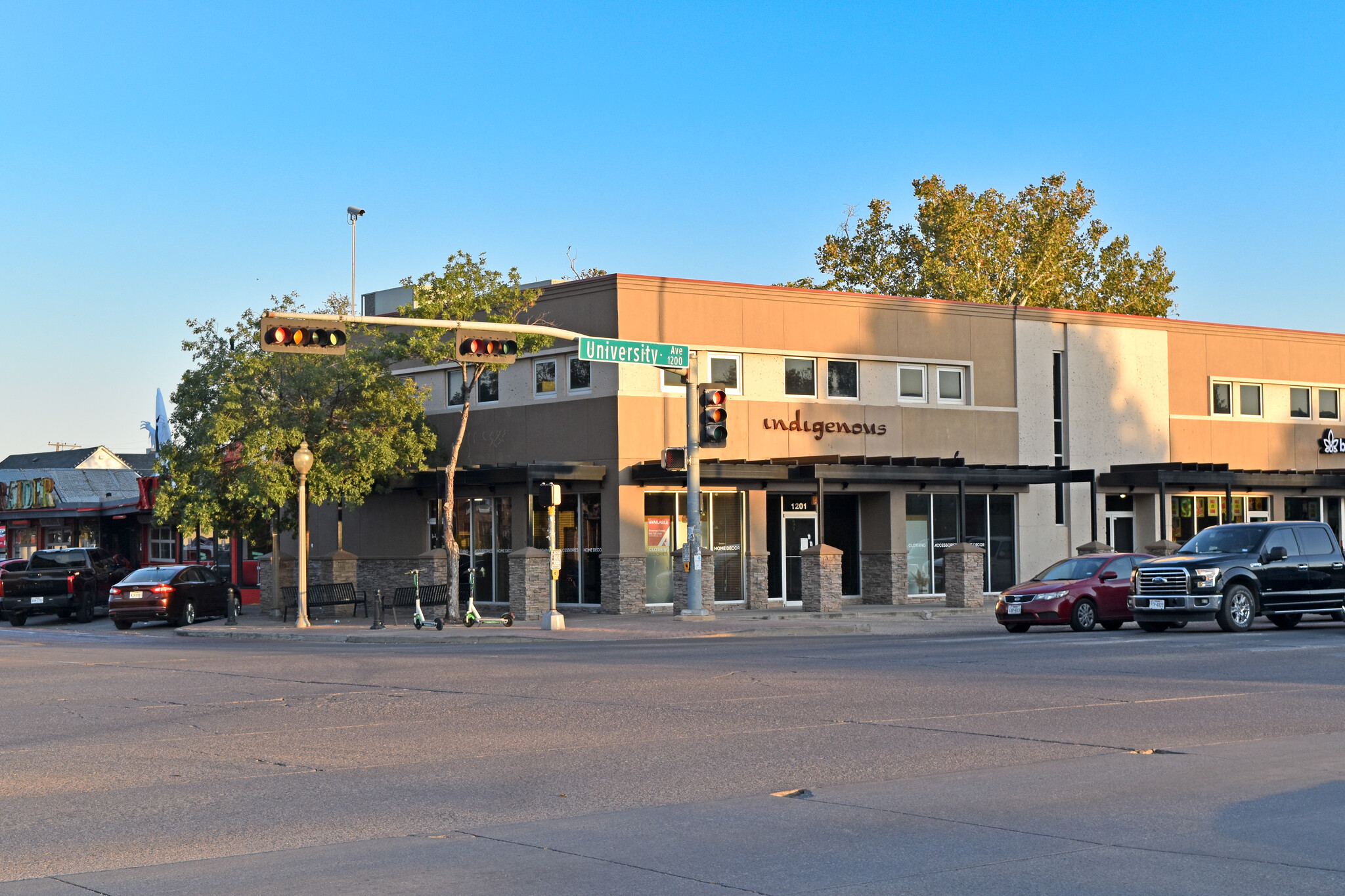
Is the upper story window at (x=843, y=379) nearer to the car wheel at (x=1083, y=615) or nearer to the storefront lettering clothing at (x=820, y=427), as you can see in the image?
the storefront lettering clothing at (x=820, y=427)

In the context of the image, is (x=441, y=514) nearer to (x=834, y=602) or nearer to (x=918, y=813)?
(x=834, y=602)

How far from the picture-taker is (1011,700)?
14.6 meters

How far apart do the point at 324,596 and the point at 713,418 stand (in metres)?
11.8

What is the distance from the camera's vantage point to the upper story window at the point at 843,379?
36.5 m

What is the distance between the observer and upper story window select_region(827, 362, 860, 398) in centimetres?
3647

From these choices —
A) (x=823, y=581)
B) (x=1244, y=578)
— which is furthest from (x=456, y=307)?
(x=1244, y=578)

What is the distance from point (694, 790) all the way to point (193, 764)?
412 cm

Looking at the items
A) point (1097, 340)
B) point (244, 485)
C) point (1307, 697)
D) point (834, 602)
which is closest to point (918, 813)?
point (1307, 697)

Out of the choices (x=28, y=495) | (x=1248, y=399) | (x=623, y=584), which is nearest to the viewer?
(x=623, y=584)

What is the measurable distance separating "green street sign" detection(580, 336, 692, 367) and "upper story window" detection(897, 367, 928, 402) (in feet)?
35.1

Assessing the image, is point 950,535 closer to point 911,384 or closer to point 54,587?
point 911,384

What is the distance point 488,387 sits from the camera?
37125 mm

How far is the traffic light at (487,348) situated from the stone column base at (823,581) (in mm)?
10290

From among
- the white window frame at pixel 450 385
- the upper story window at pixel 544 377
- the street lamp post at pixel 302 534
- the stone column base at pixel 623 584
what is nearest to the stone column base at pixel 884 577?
the stone column base at pixel 623 584
